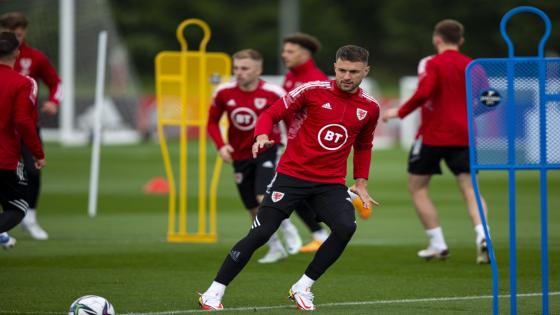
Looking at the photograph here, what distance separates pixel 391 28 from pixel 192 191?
4227 cm

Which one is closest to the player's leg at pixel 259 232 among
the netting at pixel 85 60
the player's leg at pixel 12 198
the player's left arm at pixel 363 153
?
the player's left arm at pixel 363 153

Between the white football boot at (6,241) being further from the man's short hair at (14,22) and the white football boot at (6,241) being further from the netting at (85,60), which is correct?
the netting at (85,60)

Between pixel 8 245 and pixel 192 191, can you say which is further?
pixel 192 191

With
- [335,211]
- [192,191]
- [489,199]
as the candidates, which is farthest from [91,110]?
[335,211]

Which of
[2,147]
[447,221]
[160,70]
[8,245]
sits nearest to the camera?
[2,147]

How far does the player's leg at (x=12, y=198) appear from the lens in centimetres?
916

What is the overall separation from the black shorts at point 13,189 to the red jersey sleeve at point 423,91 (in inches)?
151

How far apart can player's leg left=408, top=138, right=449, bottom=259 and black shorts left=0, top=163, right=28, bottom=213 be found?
413 centimetres

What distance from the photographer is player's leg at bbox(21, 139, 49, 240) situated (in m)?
12.2

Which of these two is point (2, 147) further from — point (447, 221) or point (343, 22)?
point (343, 22)

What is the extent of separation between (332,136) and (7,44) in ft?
9.61

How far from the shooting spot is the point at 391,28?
61.6 metres

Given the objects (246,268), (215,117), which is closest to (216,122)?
(215,117)

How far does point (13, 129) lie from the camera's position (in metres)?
9.16
